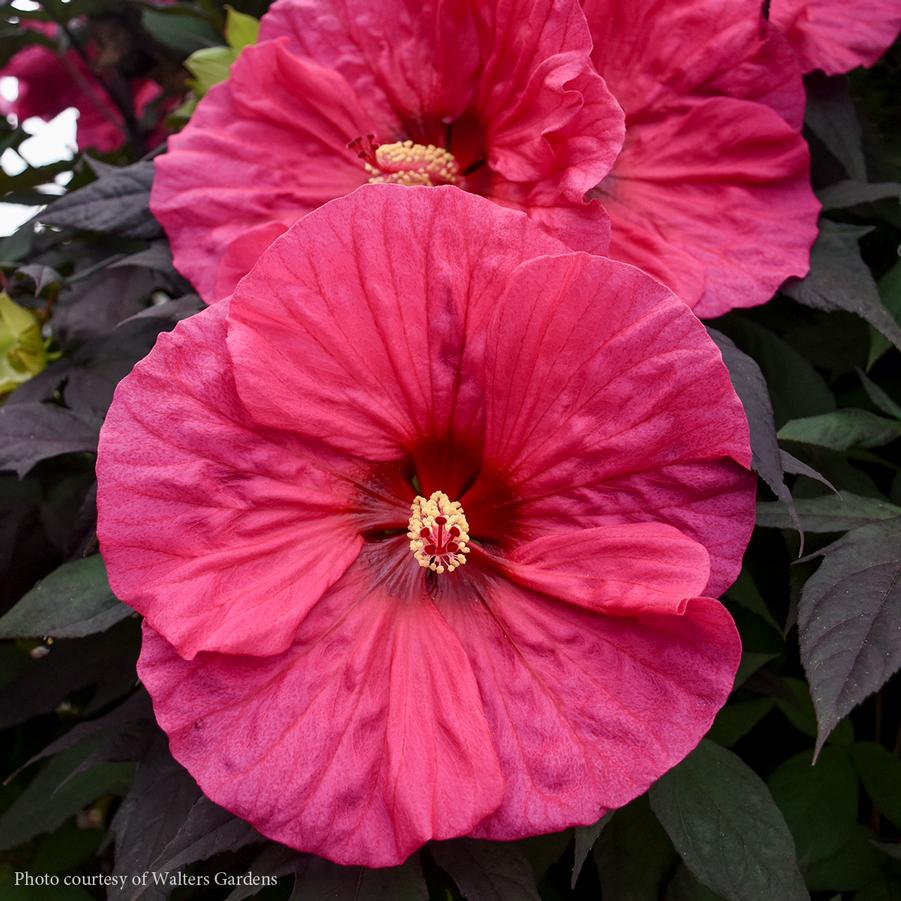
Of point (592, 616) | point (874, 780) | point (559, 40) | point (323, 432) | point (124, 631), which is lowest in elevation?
point (874, 780)

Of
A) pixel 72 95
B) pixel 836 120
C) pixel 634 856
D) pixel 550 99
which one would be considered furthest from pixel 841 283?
pixel 72 95

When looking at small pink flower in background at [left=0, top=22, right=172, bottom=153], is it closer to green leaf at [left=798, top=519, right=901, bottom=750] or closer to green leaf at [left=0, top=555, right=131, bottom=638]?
green leaf at [left=0, top=555, right=131, bottom=638]

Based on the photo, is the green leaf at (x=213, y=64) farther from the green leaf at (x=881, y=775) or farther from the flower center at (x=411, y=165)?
the green leaf at (x=881, y=775)

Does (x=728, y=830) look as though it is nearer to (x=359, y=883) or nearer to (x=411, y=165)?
(x=359, y=883)

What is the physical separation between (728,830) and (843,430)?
326 millimetres

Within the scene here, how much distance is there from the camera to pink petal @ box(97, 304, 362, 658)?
0.59 m

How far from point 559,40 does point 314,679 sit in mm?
489

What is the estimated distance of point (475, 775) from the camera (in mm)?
578

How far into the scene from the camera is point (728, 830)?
67 centimetres

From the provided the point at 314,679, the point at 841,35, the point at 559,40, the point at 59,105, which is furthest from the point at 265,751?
the point at 59,105

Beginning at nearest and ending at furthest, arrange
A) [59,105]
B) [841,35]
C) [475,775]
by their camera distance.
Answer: [475,775], [841,35], [59,105]

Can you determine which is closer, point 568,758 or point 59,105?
point 568,758

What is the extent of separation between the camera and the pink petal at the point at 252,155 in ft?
2.61

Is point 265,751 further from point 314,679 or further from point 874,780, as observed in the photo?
point 874,780
